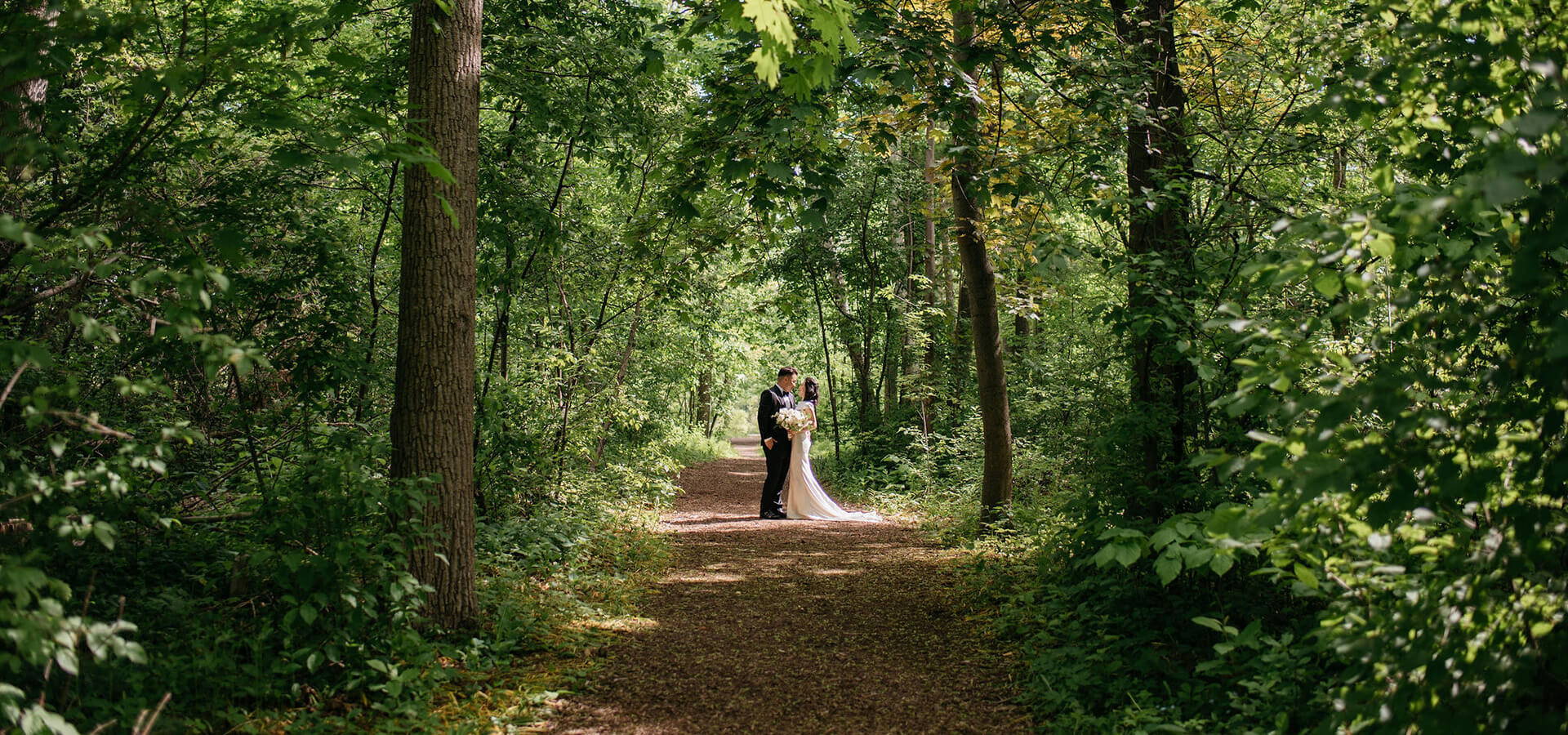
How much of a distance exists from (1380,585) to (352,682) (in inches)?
174

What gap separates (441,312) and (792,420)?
7229 millimetres

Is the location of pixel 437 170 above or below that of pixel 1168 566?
above

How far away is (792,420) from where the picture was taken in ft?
39.3

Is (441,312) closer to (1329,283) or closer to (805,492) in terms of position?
(1329,283)

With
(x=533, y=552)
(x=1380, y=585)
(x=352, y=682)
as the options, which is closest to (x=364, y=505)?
(x=352, y=682)

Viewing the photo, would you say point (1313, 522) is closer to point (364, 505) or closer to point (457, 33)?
point (364, 505)

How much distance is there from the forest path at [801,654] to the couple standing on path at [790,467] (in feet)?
8.64

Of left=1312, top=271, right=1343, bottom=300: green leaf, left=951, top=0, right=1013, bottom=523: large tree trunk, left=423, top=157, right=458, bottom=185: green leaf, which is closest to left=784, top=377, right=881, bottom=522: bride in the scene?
left=951, top=0, right=1013, bottom=523: large tree trunk

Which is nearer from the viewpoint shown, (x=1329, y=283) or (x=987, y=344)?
(x=1329, y=283)

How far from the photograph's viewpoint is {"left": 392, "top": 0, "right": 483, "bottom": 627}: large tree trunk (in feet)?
16.8

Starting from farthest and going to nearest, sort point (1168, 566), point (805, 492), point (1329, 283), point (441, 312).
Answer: point (805, 492) < point (441, 312) < point (1168, 566) < point (1329, 283)

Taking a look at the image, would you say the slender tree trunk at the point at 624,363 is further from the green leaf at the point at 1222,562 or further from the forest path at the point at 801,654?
the green leaf at the point at 1222,562

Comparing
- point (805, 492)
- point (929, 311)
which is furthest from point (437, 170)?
point (929, 311)

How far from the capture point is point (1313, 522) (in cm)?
267
